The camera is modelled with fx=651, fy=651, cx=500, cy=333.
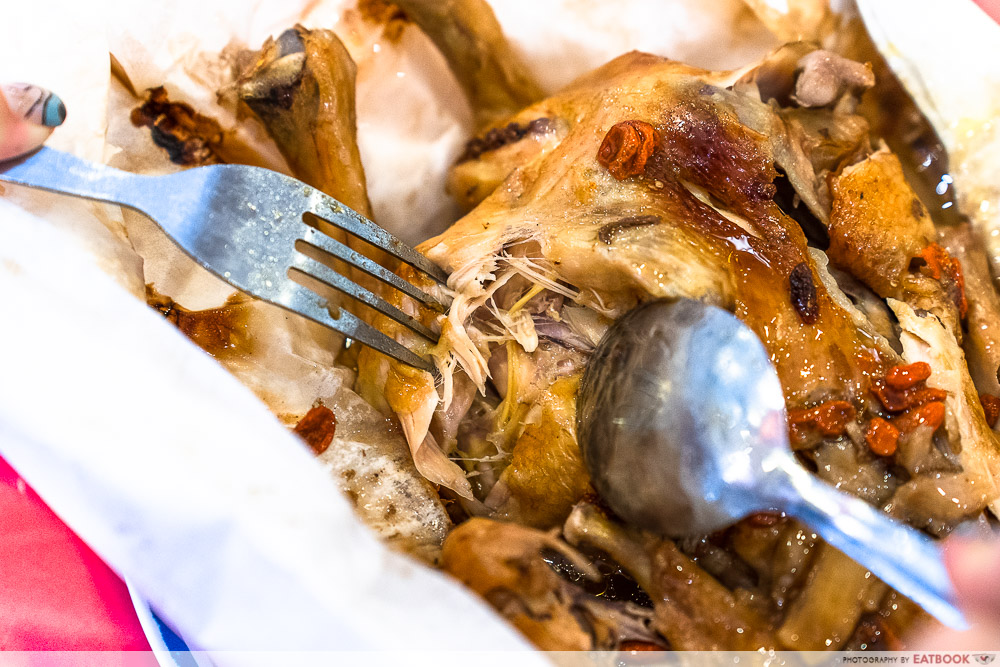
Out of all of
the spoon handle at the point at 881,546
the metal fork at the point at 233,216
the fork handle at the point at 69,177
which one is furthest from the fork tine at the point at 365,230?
the spoon handle at the point at 881,546

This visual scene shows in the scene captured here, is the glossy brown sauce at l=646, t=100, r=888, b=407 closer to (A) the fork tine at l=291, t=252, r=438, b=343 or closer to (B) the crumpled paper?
(A) the fork tine at l=291, t=252, r=438, b=343

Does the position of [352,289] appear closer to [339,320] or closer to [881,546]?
[339,320]

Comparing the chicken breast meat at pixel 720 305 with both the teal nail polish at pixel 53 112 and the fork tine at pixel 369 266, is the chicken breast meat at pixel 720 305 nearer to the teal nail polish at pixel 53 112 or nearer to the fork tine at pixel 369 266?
the fork tine at pixel 369 266

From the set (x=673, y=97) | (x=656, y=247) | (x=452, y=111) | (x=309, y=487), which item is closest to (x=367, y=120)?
(x=452, y=111)

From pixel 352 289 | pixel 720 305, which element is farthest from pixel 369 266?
pixel 720 305

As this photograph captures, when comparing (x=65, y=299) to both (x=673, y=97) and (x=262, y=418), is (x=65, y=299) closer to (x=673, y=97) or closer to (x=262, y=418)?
(x=262, y=418)

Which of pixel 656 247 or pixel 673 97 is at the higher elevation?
pixel 673 97
